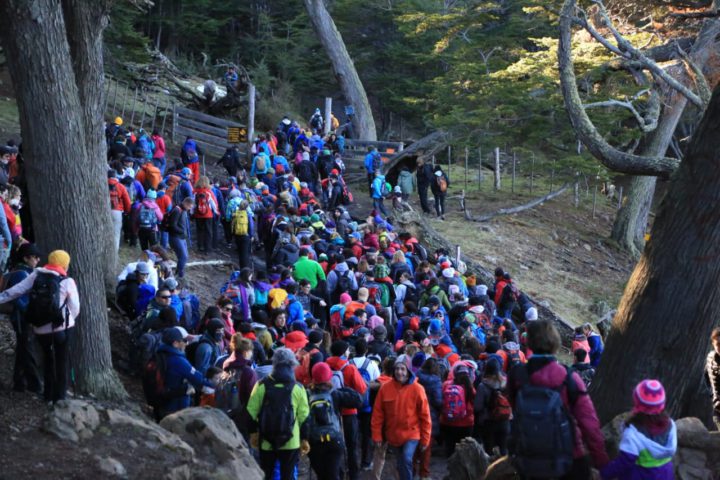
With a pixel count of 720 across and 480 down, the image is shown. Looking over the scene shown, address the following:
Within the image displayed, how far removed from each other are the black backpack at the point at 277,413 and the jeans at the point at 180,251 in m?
8.02

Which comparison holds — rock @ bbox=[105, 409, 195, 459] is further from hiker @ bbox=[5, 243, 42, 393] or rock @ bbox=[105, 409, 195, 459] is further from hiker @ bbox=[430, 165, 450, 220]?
hiker @ bbox=[430, 165, 450, 220]

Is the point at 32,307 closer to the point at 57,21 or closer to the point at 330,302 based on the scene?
the point at 57,21

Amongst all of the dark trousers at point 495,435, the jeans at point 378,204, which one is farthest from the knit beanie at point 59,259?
the jeans at point 378,204

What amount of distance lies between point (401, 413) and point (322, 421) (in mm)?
1004

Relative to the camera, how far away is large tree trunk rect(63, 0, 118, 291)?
496 inches

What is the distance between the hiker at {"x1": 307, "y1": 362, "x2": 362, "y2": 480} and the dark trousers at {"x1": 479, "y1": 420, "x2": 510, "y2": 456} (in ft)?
6.89

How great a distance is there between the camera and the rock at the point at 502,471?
7438mm

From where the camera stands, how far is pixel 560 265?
26.2 metres

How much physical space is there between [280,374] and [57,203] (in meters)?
3.59

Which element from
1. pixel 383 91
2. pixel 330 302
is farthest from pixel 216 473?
pixel 383 91

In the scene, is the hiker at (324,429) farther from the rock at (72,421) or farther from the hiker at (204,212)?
the hiker at (204,212)

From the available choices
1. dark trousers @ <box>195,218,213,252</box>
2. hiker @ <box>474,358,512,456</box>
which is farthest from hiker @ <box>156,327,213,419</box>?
dark trousers @ <box>195,218,213,252</box>

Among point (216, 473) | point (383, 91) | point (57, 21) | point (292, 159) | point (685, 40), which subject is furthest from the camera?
point (383, 91)

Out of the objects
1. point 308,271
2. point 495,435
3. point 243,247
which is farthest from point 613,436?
point 243,247
